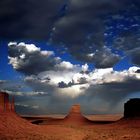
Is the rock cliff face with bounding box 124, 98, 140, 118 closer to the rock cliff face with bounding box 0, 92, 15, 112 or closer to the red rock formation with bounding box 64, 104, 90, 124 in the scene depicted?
the red rock formation with bounding box 64, 104, 90, 124

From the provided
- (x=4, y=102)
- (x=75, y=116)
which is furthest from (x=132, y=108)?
(x=4, y=102)

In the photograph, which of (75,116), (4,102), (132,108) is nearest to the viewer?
(4,102)

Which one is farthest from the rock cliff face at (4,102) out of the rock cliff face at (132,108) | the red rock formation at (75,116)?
the red rock formation at (75,116)

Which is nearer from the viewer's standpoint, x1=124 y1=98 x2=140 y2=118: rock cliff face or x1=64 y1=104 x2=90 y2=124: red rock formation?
x1=124 y1=98 x2=140 y2=118: rock cliff face

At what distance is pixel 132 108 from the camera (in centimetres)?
6209

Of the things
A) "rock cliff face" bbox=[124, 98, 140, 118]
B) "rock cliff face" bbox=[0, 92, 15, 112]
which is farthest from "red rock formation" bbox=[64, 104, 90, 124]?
"rock cliff face" bbox=[0, 92, 15, 112]

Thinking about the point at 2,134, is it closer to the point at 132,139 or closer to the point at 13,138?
the point at 13,138

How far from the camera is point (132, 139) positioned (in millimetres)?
35125

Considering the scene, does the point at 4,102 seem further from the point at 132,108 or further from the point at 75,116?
the point at 75,116

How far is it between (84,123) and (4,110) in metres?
38.3

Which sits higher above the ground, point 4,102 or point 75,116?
point 4,102

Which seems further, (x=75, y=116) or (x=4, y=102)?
(x=75, y=116)

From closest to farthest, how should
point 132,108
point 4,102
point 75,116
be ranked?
point 4,102, point 132,108, point 75,116

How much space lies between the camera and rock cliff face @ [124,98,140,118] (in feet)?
198
